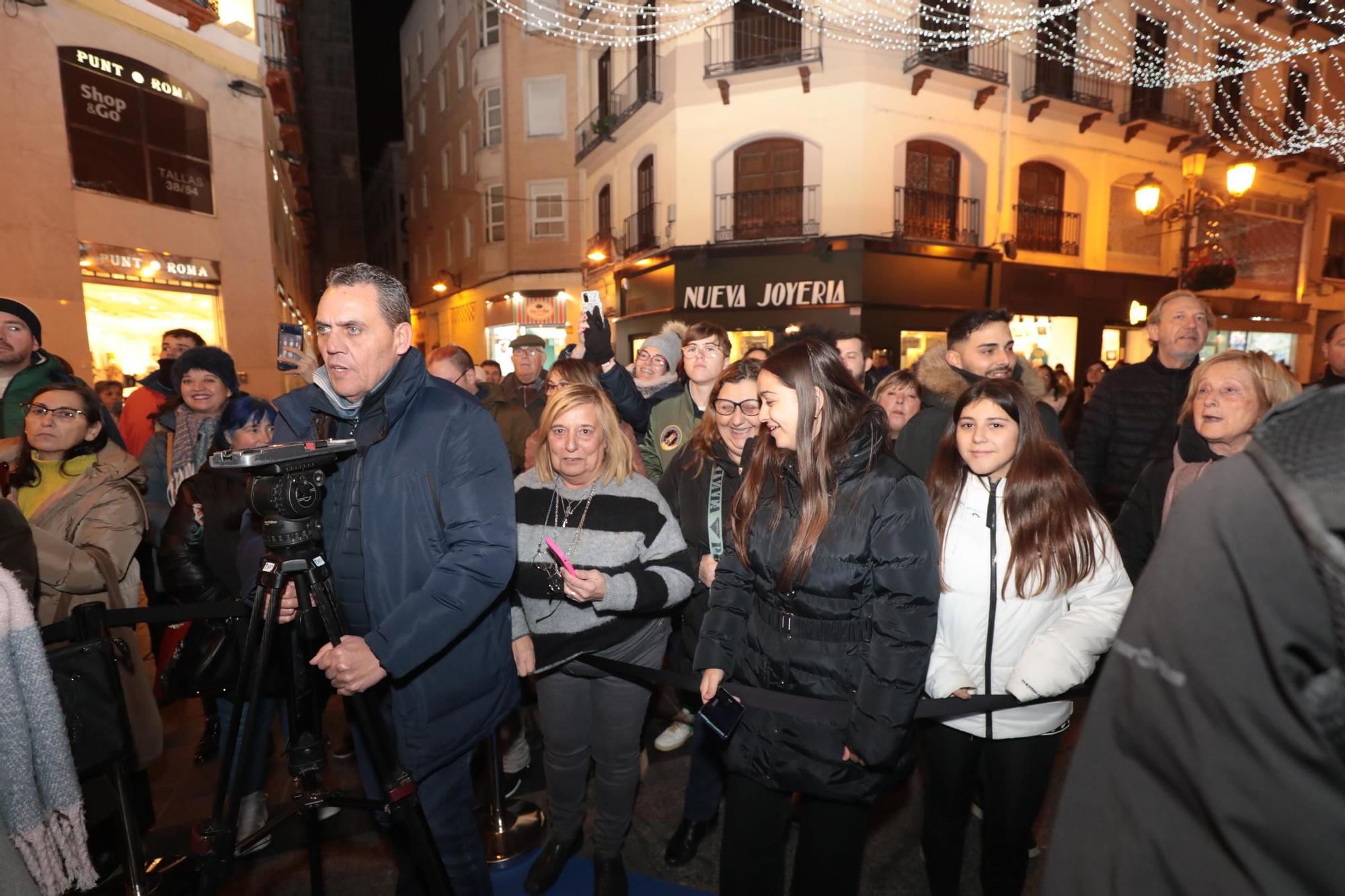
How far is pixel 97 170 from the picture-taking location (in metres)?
9.48

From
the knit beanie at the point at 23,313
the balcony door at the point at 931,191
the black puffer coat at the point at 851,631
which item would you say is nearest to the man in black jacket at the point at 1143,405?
the black puffer coat at the point at 851,631

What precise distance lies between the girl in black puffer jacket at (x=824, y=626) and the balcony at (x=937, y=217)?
12875 millimetres

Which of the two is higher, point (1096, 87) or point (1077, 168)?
point (1096, 87)

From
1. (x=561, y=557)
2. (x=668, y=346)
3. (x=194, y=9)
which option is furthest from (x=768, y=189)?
(x=561, y=557)

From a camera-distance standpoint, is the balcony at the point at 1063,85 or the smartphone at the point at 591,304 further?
the balcony at the point at 1063,85

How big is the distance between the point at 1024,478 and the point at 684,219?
13584mm

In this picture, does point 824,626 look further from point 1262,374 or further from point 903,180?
point 903,180

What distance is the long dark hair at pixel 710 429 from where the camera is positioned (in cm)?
299

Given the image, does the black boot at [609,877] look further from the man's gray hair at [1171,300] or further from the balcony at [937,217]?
the balcony at [937,217]

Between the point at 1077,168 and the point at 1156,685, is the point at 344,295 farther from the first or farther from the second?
the point at 1077,168

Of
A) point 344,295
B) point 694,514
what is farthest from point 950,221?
point 344,295

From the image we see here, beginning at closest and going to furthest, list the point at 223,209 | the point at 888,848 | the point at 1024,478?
the point at 1024,478 < the point at 888,848 < the point at 223,209

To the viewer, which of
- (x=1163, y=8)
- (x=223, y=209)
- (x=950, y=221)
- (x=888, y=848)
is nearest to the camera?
(x=888, y=848)

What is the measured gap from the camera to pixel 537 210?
2103 cm
